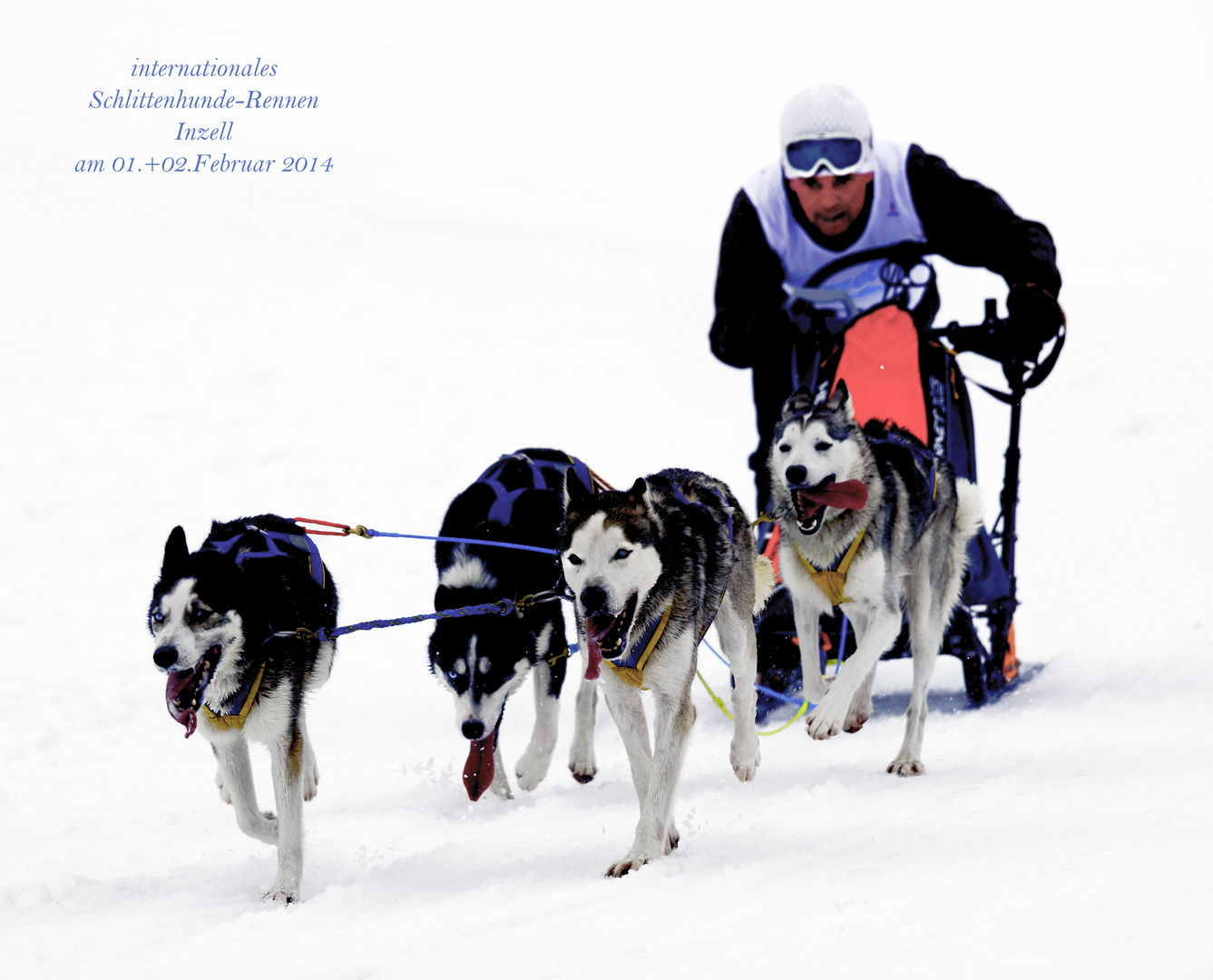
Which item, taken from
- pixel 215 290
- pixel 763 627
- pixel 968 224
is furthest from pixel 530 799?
pixel 215 290

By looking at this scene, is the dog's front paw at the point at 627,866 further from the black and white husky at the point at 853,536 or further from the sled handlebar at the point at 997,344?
the sled handlebar at the point at 997,344

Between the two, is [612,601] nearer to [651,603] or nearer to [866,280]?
[651,603]

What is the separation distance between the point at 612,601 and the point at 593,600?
46 mm

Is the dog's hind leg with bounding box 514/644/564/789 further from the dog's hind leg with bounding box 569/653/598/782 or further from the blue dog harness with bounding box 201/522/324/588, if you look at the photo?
the blue dog harness with bounding box 201/522/324/588

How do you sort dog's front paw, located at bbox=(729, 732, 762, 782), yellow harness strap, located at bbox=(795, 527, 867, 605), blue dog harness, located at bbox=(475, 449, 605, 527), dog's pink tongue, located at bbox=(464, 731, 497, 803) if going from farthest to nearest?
blue dog harness, located at bbox=(475, 449, 605, 527) → yellow harness strap, located at bbox=(795, 527, 867, 605) → dog's pink tongue, located at bbox=(464, 731, 497, 803) → dog's front paw, located at bbox=(729, 732, 762, 782)

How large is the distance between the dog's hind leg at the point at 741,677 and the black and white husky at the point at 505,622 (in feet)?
1.67

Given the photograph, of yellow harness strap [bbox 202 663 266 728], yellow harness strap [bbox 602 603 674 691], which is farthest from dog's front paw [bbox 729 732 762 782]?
yellow harness strap [bbox 202 663 266 728]

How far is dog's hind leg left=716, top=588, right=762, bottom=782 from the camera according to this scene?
316cm

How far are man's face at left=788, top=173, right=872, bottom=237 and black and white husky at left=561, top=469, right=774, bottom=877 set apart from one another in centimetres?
153

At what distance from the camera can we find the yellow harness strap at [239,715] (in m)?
2.84

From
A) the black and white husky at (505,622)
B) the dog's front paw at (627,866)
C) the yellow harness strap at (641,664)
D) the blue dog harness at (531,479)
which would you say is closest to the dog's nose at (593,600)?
the yellow harness strap at (641,664)

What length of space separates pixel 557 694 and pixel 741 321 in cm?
151

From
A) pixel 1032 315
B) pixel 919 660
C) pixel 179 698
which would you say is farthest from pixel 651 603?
pixel 1032 315

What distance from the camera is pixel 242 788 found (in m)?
2.99
